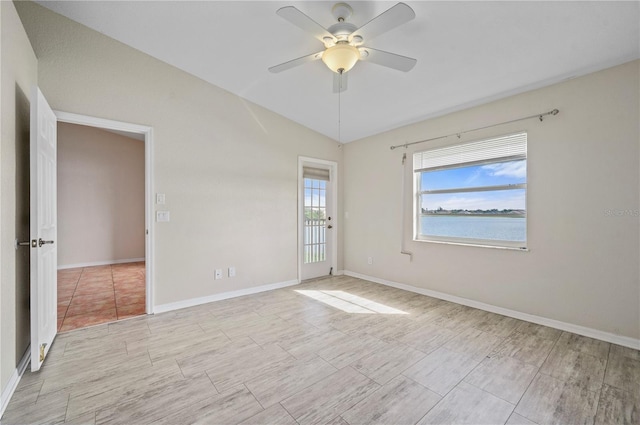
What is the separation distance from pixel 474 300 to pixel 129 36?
503cm

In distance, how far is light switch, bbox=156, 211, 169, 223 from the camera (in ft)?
11.1

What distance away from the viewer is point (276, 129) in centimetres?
445

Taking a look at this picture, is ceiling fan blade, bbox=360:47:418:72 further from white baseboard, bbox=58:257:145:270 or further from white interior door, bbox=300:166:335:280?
white baseboard, bbox=58:257:145:270

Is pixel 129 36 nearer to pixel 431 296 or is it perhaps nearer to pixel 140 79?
pixel 140 79

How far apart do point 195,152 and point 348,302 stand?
2843mm

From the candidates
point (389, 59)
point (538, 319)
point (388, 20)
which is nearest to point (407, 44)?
point (389, 59)

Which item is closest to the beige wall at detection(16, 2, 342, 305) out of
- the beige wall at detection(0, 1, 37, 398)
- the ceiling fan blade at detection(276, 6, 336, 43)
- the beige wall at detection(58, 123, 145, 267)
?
the beige wall at detection(0, 1, 37, 398)

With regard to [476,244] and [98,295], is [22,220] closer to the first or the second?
[98,295]

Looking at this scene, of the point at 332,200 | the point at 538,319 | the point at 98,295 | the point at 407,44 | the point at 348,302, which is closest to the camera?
the point at 407,44

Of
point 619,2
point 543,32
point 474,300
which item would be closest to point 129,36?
point 543,32

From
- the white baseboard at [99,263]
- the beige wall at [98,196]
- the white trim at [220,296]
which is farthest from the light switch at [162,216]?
the white baseboard at [99,263]

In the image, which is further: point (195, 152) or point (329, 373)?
point (195, 152)

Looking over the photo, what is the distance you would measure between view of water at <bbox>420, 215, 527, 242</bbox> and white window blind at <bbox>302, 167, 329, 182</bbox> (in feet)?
6.22

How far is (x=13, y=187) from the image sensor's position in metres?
2.09
